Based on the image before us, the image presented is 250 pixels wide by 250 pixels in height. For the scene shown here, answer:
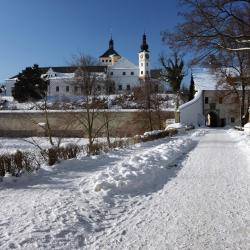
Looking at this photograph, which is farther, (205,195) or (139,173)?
(139,173)

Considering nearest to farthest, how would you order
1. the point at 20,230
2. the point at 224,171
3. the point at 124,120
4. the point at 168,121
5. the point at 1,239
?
the point at 1,239 < the point at 20,230 < the point at 224,171 < the point at 168,121 < the point at 124,120

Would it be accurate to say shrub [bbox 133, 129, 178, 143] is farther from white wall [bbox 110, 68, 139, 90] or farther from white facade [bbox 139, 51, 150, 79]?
white facade [bbox 139, 51, 150, 79]

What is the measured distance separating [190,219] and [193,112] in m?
45.3

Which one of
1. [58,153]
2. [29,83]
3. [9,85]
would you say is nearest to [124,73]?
[9,85]

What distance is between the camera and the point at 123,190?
753cm

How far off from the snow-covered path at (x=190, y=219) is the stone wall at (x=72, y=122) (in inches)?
1349

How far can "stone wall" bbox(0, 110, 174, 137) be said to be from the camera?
44.0m

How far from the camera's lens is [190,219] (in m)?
5.59

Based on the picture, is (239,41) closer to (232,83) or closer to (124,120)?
(232,83)

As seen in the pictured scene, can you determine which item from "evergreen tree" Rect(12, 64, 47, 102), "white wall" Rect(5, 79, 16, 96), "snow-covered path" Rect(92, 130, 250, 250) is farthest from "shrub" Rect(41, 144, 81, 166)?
"white wall" Rect(5, 79, 16, 96)

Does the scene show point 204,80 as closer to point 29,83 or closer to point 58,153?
point 29,83

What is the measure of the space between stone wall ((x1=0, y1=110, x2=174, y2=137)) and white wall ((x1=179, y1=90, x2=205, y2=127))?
2076mm

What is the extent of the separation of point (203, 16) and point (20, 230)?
12058 millimetres

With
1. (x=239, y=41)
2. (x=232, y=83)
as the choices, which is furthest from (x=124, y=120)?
(x=239, y=41)
